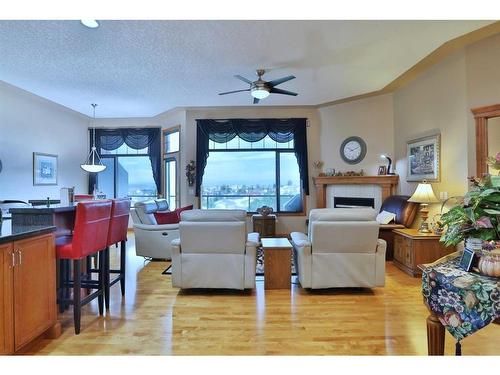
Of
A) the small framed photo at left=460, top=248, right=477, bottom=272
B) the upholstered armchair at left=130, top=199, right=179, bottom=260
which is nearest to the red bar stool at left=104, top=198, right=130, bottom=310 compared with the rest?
the upholstered armchair at left=130, top=199, right=179, bottom=260

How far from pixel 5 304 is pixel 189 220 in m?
1.66

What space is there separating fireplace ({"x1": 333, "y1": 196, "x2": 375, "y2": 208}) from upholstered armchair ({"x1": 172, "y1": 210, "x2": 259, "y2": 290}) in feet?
12.5

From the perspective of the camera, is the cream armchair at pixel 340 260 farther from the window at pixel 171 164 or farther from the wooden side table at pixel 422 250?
the window at pixel 171 164

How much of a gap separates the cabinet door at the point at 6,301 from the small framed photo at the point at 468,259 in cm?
270

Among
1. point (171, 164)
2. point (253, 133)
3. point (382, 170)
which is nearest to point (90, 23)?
point (253, 133)

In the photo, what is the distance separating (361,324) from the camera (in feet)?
8.52

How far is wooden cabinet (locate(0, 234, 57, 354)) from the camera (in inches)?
74.8

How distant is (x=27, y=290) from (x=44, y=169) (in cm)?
527

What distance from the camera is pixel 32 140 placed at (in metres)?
6.05

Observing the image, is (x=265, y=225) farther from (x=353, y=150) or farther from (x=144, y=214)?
(x=144, y=214)

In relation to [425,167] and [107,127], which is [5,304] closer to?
[425,167]

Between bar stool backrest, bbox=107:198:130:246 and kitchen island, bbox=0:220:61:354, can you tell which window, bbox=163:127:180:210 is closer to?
bar stool backrest, bbox=107:198:130:246

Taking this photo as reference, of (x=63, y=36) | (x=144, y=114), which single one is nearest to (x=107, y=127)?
(x=144, y=114)
